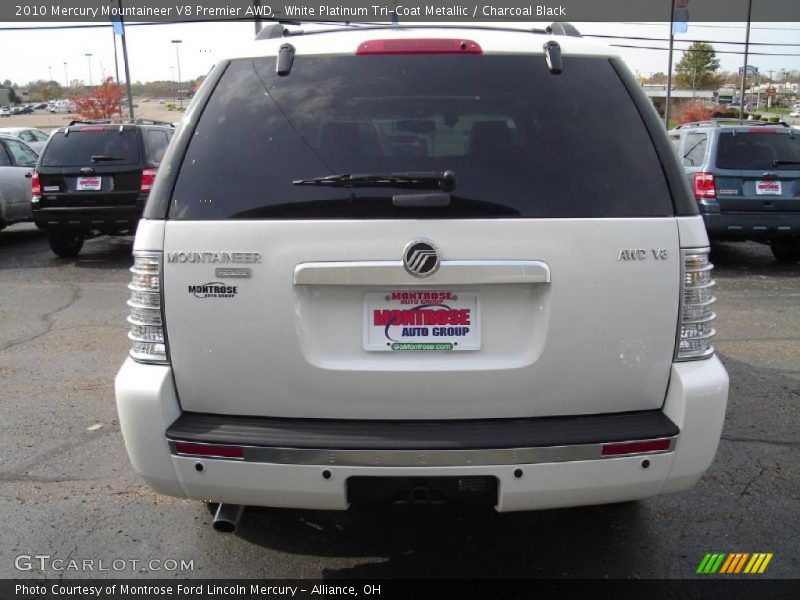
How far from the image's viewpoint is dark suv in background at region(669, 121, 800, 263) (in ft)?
30.5

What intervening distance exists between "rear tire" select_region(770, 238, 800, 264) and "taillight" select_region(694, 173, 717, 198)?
57.0 inches

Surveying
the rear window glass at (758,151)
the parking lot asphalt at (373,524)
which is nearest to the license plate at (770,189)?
the rear window glass at (758,151)

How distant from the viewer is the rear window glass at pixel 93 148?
33.0 feet

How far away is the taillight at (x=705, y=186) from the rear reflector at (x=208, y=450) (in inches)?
338

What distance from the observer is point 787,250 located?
33.0 feet

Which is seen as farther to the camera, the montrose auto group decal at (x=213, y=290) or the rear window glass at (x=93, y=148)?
the rear window glass at (x=93, y=148)

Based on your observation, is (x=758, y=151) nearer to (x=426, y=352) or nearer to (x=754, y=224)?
(x=754, y=224)

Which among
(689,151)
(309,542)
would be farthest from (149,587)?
(689,151)

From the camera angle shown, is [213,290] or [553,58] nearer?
[213,290]

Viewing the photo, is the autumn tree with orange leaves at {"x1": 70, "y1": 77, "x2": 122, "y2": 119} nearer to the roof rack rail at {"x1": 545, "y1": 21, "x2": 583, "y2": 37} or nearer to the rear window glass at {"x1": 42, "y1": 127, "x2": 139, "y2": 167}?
the rear window glass at {"x1": 42, "y1": 127, "x2": 139, "y2": 167}

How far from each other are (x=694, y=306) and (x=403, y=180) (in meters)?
1.08

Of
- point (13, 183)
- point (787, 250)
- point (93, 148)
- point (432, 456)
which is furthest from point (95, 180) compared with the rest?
point (787, 250)

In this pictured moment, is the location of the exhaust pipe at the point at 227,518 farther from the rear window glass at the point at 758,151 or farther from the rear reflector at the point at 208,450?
the rear window glass at the point at 758,151

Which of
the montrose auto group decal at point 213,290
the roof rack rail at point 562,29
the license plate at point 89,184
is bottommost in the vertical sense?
Answer: the license plate at point 89,184
